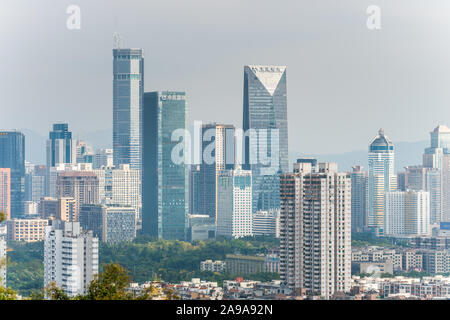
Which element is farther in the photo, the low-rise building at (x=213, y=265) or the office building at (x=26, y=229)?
the office building at (x=26, y=229)

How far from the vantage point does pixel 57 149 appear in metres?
18.9

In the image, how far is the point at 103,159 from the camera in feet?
66.1

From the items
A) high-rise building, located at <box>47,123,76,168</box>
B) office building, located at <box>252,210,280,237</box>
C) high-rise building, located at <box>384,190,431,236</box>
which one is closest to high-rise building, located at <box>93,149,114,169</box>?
high-rise building, located at <box>47,123,76,168</box>

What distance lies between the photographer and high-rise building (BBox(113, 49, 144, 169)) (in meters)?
18.3

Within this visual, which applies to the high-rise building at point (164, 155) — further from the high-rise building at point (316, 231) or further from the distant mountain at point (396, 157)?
the high-rise building at point (316, 231)

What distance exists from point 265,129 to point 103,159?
3941 millimetres

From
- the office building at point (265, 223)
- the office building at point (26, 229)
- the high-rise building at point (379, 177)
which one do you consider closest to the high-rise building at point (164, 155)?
the office building at point (265, 223)

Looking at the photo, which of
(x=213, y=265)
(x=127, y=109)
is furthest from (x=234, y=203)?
(x=213, y=265)

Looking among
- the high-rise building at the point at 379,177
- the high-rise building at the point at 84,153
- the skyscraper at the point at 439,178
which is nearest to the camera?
the high-rise building at the point at 379,177

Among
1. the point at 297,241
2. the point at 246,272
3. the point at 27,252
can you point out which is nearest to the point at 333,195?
the point at 297,241

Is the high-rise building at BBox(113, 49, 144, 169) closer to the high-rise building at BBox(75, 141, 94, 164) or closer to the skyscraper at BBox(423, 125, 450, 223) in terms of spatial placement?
the high-rise building at BBox(75, 141, 94, 164)

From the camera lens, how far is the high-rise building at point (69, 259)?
400 inches

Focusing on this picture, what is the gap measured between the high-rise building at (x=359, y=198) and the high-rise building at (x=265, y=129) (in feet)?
4.83

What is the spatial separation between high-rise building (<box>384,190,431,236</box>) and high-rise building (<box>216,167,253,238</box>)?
271 cm
